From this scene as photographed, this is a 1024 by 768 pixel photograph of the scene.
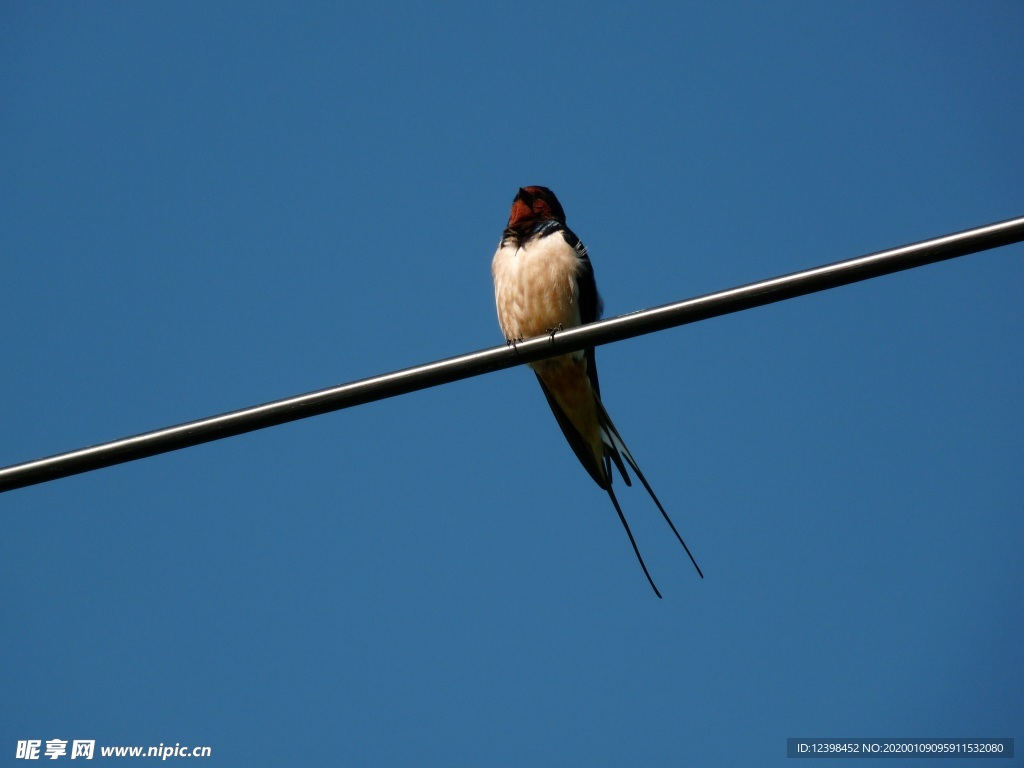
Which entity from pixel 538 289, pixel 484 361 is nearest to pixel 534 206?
pixel 538 289

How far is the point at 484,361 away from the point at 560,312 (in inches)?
95.5

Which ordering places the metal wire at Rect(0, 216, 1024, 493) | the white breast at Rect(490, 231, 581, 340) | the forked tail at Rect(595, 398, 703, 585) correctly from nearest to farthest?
the metal wire at Rect(0, 216, 1024, 493) < the forked tail at Rect(595, 398, 703, 585) < the white breast at Rect(490, 231, 581, 340)

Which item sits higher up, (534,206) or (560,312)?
(534,206)

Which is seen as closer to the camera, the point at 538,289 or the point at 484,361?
the point at 484,361

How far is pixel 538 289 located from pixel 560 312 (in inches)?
6.2

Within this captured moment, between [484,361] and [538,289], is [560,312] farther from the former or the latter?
[484,361]

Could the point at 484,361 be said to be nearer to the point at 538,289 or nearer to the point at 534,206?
the point at 538,289

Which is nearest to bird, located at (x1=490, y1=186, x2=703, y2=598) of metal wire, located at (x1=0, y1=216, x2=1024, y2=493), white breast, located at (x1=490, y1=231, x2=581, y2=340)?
white breast, located at (x1=490, y1=231, x2=581, y2=340)

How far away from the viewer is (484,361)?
293 cm

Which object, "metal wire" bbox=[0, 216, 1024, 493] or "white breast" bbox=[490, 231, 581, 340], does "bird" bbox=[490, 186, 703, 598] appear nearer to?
"white breast" bbox=[490, 231, 581, 340]

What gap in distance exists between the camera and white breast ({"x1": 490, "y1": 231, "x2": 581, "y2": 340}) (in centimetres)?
530

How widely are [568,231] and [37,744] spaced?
6172mm

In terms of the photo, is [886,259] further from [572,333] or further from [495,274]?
[495,274]

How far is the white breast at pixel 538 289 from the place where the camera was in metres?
5.30
